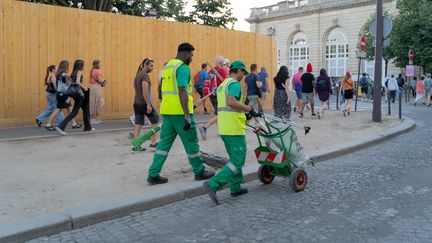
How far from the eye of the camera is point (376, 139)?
420 inches

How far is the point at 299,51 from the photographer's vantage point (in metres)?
52.1

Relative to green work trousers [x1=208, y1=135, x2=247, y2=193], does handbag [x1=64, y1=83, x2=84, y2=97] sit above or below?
above

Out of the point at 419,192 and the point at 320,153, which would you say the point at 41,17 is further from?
the point at 419,192

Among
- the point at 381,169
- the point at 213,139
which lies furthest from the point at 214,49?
the point at 381,169

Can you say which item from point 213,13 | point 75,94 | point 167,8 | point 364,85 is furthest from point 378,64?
point 213,13

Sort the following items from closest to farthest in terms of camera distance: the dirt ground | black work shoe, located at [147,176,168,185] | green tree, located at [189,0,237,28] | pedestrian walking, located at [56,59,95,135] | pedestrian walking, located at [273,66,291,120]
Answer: the dirt ground < black work shoe, located at [147,176,168,185] < pedestrian walking, located at [56,59,95,135] < pedestrian walking, located at [273,66,291,120] < green tree, located at [189,0,237,28]

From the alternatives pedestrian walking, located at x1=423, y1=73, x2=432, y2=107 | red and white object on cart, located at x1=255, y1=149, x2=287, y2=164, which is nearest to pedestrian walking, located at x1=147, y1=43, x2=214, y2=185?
red and white object on cart, located at x1=255, y1=149, x2=287, y2=164

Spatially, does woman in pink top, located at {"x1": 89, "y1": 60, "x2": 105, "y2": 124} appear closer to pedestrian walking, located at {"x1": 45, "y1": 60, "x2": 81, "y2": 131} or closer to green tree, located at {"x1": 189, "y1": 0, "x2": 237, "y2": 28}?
pedestrian walking, located at {"x1": 45, "y1": 60, "x2": 81, "y2": 131}

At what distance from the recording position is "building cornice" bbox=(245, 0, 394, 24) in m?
45.0

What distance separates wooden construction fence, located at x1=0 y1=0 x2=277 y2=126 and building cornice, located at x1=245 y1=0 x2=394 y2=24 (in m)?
Result: 32.9

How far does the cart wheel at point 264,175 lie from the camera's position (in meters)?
6.66

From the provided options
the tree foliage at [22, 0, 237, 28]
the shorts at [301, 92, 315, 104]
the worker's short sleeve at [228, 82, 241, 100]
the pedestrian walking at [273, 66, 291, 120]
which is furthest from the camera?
the tree foliage at [22, 0, 237, 28]

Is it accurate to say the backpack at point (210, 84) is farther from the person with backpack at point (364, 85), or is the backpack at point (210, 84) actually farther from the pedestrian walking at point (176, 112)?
the person with backpack at point (364, 85)

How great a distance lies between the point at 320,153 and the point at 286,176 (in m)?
→ 2.48
